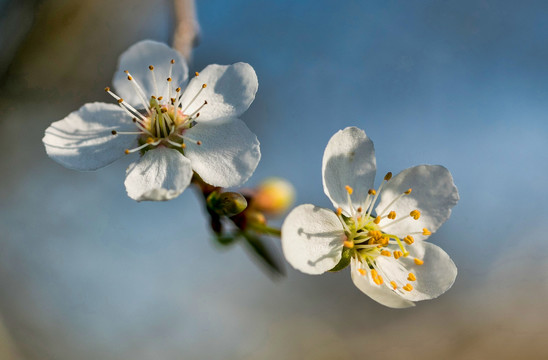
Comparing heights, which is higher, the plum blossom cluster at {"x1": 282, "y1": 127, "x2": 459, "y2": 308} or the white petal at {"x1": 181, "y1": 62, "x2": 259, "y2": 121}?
the white petal at {"x1": 181, "y1": 62, "x2": 259, "y2": 121}

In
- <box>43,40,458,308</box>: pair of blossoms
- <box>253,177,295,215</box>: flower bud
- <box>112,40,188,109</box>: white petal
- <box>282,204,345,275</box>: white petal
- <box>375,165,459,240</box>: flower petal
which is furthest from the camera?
<box>253,177,295,215</box>: flower bud

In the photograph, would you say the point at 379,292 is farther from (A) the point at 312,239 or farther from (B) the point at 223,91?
(B) the point at 223,91

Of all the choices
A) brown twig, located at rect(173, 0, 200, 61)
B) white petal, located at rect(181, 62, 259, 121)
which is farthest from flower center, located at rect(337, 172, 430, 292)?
brown twig, located at rect(173, 0, 200, 61)

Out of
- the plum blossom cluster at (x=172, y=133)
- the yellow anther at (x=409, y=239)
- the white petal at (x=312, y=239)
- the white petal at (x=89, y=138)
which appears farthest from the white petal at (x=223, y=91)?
the yellow anther at (x=409, y=239)

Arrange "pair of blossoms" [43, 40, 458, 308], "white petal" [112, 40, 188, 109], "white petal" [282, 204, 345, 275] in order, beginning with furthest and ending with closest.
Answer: "white petal" [112, 40, 188, 109] → "pair of blossoms" [43, 40, 458, 308] → "white petal" [282, 204, 345, 275]

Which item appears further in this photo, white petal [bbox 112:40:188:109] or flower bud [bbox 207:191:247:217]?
white petal [bbox 112:40:188:109]

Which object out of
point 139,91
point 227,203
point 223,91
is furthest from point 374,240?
point 139,91

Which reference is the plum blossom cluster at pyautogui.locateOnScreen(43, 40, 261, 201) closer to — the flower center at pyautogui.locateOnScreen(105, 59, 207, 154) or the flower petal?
the flower center at pyautogui.locateOnScreen(105, 59, 207, 154)
